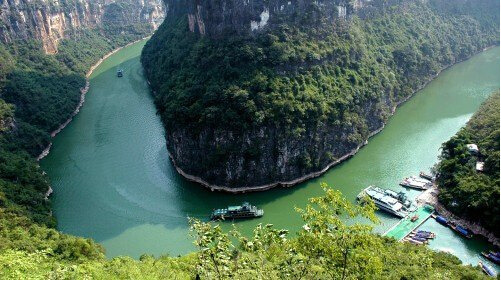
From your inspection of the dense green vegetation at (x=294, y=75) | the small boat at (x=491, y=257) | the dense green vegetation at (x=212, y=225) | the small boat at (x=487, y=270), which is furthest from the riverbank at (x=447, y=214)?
the dense green vegetation at (x=294, y=75)

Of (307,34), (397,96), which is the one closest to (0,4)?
(307,34)

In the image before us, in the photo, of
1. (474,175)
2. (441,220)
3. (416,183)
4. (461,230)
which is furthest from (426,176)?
(461,230)

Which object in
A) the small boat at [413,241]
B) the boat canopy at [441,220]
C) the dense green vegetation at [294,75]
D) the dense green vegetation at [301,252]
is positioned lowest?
the small boat at [413,241]

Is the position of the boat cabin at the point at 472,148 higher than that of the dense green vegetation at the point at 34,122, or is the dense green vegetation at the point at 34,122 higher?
the dense green vegetation at the point at 34,122

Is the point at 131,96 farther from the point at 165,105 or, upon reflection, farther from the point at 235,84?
the point at 235,84

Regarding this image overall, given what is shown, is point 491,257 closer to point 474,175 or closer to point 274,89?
point 474,175

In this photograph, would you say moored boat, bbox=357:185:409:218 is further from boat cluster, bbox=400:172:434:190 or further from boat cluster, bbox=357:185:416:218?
boat cluster, bbox=400:172:434:190

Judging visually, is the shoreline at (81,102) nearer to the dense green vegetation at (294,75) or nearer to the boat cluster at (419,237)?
the dense green vegetation at (294,75)
